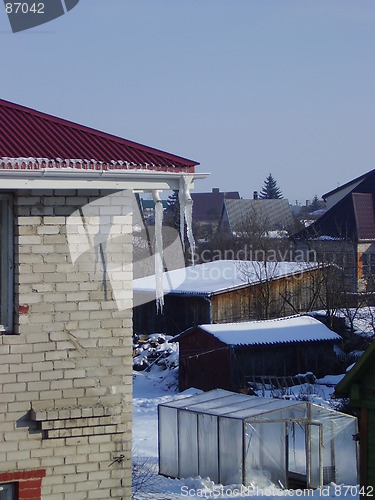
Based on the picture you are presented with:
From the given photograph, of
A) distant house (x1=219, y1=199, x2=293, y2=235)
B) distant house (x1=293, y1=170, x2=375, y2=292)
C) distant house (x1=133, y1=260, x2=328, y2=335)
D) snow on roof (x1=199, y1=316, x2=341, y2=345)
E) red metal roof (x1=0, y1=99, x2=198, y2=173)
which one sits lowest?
snow on roof (x1=199, y1=316, x2=341, y2=345)

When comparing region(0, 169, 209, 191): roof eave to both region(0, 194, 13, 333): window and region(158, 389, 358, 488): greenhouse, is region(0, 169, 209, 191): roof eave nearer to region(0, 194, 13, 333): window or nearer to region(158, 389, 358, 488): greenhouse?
region(0, 194, 13, 333): window

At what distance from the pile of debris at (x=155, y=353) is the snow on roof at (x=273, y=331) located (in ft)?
10.4

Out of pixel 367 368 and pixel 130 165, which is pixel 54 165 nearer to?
pixel 130 165

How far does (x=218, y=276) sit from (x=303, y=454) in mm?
19782

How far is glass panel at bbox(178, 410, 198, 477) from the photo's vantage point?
58.2ft

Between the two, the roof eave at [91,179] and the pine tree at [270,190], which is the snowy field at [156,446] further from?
the pine tree at [270,190]

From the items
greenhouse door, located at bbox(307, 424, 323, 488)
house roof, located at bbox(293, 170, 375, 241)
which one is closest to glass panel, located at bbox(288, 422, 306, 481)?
greenhouse door, located at bbox(307, 424, 323, 488)

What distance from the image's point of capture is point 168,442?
18.3 metres

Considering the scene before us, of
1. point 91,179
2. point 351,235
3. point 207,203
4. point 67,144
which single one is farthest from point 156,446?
point 207,203

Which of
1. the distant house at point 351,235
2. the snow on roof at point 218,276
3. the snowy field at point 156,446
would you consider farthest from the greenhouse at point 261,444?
the distant house at point 351,235

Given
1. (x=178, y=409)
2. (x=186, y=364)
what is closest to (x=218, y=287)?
(x=186, y=364)

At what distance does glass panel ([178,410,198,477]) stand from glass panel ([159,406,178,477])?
0.17 metres

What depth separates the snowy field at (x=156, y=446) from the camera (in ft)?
50.9

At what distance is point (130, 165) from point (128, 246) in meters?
0.84
